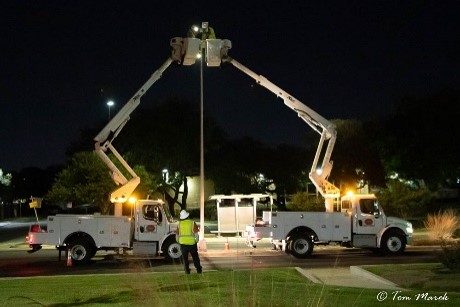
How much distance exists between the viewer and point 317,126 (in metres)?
26.7

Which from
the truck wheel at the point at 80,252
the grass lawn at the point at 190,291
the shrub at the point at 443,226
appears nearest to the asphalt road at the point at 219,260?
the truck wheel at the point at 80,252

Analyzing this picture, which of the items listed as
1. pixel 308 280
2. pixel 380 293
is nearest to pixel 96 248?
pixel 308 280

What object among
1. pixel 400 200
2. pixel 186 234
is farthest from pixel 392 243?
pixel 400 200

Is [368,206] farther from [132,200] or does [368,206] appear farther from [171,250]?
[132,200]

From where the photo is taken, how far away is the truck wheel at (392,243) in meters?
23.3

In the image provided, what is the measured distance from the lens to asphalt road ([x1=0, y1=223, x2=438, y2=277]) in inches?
766

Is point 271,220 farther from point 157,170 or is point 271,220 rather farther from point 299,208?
point 157,170

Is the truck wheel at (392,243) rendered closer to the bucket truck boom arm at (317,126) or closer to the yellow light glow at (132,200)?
the bucket truck boom arm at (317,126)

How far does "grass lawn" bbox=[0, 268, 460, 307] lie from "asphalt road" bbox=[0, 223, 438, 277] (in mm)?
2846

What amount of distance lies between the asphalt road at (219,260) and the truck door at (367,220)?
0.90 metres

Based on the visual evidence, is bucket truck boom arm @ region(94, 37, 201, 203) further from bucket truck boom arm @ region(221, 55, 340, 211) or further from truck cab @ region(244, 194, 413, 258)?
truck cab @ region(244, 194, 413, 258)

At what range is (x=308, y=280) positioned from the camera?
14.6m

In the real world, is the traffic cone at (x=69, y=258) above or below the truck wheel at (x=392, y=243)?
below

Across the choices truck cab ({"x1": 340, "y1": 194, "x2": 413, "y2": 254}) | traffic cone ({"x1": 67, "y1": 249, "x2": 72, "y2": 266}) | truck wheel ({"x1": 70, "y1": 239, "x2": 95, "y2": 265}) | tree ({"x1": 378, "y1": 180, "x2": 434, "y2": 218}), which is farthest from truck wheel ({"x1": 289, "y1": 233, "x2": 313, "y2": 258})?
tree ({"x1": 378, "y1": 180, "x2": 434, "y2": 218})
